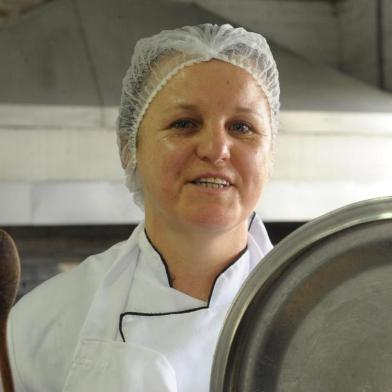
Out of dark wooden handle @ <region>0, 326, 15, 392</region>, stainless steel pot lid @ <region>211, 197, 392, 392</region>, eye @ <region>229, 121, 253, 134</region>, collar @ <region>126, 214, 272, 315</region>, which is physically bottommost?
collar @ <region>126, 214, 272, 315</region>

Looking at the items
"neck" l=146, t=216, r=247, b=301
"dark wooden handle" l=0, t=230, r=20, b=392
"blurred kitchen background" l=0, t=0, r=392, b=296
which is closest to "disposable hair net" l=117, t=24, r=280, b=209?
"neck" l=146, t=216, r=247, b=301

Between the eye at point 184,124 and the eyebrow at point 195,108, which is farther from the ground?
the eyebrow at point 195,108

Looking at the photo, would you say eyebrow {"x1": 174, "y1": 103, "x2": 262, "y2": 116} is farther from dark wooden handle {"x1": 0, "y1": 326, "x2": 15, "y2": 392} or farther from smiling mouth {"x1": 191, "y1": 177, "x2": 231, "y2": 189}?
dark wooden handle {"x1": 0, "y1": 326, "x2": 15, "y2": 392}

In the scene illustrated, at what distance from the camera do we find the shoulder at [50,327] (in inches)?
30.4

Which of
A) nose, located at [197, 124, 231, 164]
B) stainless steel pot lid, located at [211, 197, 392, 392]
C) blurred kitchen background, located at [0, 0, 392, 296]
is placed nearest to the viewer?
stainless steel pot lid, located at [211, 197, 392, 392]

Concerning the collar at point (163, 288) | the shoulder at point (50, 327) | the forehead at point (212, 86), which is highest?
the forehead at point (212, 86)

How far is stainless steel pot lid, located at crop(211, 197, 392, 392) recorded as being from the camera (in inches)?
21.2

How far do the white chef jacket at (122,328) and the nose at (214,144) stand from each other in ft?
0.49

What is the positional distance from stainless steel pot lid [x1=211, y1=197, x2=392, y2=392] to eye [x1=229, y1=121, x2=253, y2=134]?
8.5 inches

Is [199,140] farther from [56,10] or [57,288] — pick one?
[56,10]

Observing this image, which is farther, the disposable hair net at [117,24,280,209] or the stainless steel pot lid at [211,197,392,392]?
the disposable hair net at [117,24,280,209]

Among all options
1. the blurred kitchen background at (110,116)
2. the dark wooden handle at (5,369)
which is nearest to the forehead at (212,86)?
the dark wooden handle at (5,369)

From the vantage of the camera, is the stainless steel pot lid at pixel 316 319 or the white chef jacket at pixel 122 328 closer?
the stainless steel pot lid at pixel 316 319

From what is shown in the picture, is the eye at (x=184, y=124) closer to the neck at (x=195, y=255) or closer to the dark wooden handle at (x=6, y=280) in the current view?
the neck at (x=195, y=255)
